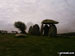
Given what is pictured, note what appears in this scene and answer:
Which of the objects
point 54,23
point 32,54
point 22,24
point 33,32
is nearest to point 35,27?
point 33,32

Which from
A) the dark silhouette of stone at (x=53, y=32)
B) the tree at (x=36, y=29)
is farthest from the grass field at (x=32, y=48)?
the tree at (x=36, y=29)

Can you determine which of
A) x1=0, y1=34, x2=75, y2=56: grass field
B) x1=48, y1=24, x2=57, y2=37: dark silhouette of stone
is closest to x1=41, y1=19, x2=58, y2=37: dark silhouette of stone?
x1=48, y1=24, x2=57, y2=37: dark silhouette of stone

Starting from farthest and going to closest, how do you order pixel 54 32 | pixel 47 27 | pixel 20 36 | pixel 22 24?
pixel 22 24
pixel 47 27
pixel 54 32
pixel 20 36

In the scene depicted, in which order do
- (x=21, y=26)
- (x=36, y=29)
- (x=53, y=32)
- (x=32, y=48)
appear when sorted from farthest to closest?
1. (x=21, y=26)
2. (x=36, y=29)
3. (x=53, y=32)
4. (x=32, y=48)

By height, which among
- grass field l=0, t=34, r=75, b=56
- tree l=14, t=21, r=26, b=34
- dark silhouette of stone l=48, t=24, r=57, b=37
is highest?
tree l=14, t=21, r=26, b=34

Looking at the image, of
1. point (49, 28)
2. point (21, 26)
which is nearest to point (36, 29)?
point (49, 28)

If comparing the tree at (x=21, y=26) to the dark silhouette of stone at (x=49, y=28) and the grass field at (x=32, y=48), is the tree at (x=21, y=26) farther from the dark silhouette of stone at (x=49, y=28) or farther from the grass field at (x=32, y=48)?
the grass field at (x=32, y=48)

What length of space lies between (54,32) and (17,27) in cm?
2159

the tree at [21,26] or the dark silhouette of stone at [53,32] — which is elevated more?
the tree at [21,26]

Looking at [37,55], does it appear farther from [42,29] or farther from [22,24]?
[22,24]

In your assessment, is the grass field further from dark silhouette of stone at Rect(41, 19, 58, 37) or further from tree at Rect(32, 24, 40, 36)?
tree at Rect(32, 24, 40, 36)

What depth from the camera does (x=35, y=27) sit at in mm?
42219

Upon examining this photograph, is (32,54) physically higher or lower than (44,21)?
lower

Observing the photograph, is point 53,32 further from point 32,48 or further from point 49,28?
point 32,48
